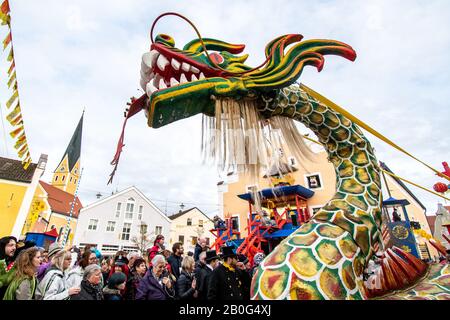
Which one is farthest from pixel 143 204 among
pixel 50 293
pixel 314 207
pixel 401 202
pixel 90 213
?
pixel 50 293

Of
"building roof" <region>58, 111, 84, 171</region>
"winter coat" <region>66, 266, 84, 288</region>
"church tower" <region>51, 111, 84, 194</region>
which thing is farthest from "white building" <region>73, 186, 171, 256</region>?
"winter coat" <region>66, 266, 84, 288</region>

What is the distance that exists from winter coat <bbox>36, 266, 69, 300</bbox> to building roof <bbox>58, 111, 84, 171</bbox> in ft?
131

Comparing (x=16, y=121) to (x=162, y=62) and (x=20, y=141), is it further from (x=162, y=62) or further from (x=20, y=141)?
(x=162, y=62)

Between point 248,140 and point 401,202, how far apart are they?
1013 cm

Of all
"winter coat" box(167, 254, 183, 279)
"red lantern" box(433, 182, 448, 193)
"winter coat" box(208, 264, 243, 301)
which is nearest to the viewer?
"winter coat" box(208, 264, 243, 301)

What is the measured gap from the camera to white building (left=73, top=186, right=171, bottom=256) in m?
23.2

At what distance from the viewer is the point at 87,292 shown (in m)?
2.92

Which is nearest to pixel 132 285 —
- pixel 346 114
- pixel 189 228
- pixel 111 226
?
pixel 346 114

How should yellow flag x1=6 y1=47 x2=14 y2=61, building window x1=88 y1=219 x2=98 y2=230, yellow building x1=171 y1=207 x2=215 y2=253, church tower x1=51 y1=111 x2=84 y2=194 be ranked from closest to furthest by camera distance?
yellow flag x1=6 y1=47 x2=14 y2=61 < building window x1=88 y1=219 x2=98 y2=230 < yellow building x1=171 y1=207 x2=215 y2=253 < church tower x1=51 y1=111 x2=84 y2=194

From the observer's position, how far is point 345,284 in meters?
1.06

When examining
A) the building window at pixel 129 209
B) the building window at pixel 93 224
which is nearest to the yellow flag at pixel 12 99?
the building window at pixel 93 224

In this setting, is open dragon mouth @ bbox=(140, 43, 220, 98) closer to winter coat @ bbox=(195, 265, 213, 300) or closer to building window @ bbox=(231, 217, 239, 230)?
winter coat @ bbox=(195, 265, 213, 300)

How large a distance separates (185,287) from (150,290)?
814 millimetres
